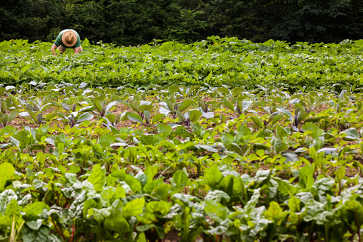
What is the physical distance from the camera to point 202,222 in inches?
46.1

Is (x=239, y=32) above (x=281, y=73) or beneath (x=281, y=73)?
beneath

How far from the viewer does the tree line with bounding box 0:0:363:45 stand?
1838 cm

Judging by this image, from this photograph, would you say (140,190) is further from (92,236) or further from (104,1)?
(104,1)

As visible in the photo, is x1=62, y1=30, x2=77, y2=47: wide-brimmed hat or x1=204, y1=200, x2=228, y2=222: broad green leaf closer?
x1=204, y1=200, x2=228, y2=222: broad green leaf

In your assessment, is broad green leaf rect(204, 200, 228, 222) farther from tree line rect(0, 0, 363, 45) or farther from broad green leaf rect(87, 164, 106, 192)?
tree line rect(0, 0, 363, 45)

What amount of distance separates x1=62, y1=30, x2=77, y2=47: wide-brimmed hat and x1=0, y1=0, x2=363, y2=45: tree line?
9.48 meters

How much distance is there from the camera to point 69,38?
9.16 m

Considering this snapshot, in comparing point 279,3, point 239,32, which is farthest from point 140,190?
point 279,3

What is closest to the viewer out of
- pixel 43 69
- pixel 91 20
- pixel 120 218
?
pixel 120 218

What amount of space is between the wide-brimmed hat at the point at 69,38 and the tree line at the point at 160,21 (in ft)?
31.1

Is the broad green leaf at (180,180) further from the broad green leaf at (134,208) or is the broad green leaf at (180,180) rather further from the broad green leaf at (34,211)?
the broad green leaf at (34,211)

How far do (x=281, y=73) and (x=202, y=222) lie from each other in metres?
4.92

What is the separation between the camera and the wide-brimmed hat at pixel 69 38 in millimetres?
9148

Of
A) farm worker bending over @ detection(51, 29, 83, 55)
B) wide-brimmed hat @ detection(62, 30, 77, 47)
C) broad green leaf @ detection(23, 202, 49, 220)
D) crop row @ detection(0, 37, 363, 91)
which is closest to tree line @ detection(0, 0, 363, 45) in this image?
farm worker bending over @ detection(51, 29, 83, 55)
